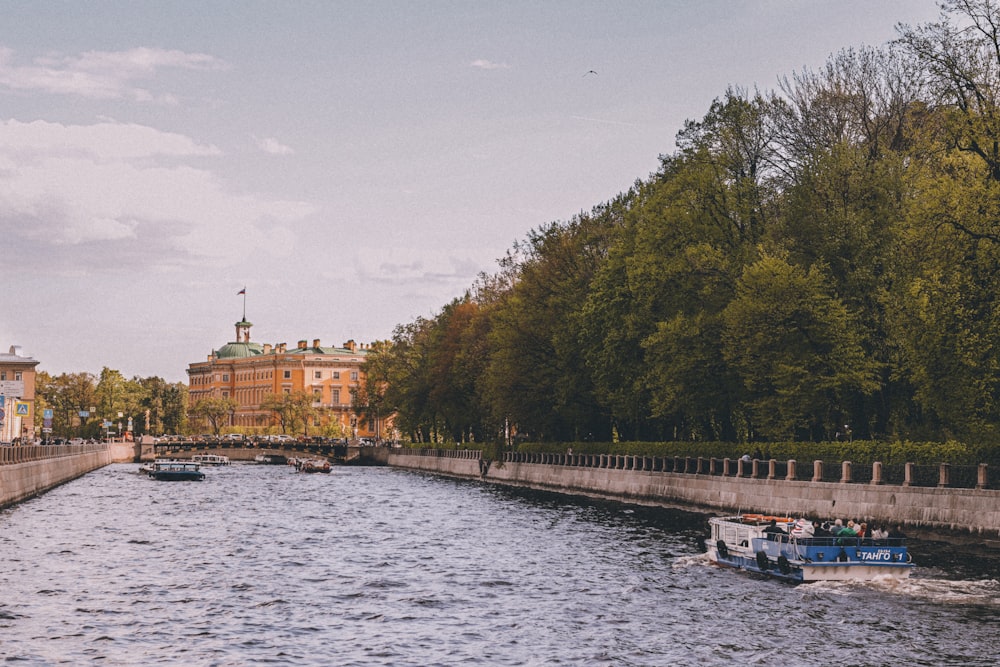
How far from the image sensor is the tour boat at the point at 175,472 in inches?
4769

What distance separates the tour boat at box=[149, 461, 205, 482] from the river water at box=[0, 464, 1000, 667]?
58.0 meters

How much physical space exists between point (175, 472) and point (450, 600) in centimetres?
8909

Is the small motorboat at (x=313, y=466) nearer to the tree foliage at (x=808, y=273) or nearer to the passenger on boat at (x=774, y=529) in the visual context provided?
the tree foliage at (x=808, y=273)

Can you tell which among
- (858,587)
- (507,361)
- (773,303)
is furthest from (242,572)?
(507,361)

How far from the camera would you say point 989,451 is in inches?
1871

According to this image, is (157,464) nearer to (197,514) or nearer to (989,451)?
(197,514)

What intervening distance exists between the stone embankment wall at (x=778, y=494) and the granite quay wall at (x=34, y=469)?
111 feet

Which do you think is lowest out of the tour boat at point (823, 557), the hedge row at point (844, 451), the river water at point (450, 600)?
the river water at point (450, 600)

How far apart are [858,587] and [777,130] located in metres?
38.9

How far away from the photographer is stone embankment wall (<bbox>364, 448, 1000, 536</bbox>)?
4591 centimetres

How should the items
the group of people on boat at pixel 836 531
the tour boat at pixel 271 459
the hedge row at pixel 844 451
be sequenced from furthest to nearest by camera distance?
the tour boat at pixel 271 459 → the hedge row at pixel 844 451 → the group of people on boat at pixel 836 531

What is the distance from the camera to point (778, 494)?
58.9 meters

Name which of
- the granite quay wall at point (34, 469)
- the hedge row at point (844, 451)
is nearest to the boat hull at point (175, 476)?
the granite quay wall at point (34, 469)

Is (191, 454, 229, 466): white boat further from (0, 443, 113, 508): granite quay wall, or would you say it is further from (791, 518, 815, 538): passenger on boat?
(791, 518, 815, 538): passenger on boat
